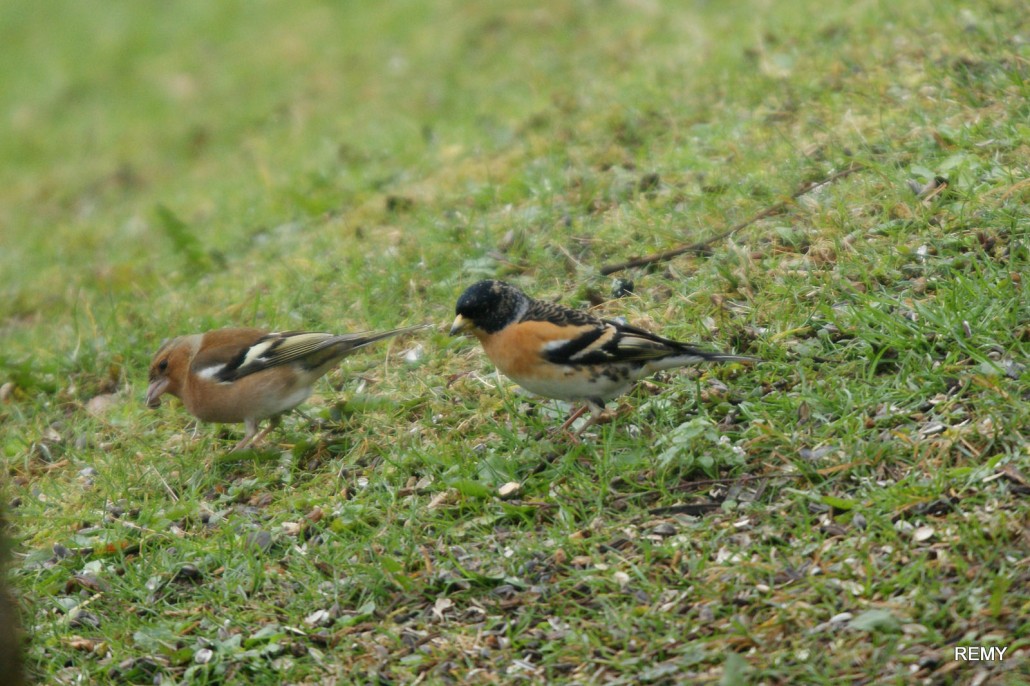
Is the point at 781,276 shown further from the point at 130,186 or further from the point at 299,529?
the point at 130,186

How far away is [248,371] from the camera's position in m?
5.50

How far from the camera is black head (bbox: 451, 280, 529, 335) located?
5.01 metres

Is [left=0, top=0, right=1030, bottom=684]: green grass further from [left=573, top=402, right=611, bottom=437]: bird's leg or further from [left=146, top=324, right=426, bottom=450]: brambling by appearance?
[left=146, top=324, right=426, bottom=450]: brambling

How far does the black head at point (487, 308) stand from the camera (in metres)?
5.01

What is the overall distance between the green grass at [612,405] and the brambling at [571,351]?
23 cm

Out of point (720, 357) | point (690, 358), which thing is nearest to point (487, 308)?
point (690, 358)

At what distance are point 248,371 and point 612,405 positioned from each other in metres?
1.80

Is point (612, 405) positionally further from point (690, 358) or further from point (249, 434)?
point (249, 434)

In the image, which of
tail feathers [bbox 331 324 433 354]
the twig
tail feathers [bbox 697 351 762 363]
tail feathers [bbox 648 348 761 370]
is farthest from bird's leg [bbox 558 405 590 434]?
the twig

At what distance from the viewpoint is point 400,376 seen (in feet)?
19.0

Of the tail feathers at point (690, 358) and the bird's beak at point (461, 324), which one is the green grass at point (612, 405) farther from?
the bird's beak at point (461, 324)

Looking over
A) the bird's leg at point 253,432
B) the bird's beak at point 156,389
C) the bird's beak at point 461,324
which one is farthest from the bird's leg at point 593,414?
the bird's beak at point 156,389

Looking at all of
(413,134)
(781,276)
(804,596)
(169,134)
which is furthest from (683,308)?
(169,134)

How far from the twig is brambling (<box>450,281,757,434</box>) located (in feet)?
3.73
